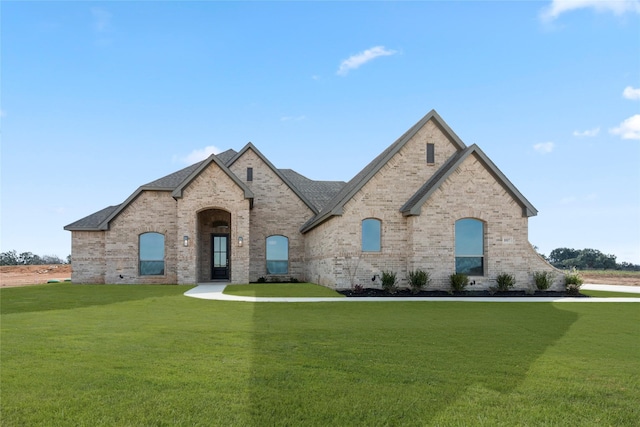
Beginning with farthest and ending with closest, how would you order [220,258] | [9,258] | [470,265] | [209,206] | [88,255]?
[9,258] < [220,258] < [88,255] < [209,206] < [470,265]

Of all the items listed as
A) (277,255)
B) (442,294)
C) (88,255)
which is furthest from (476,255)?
(88,255)

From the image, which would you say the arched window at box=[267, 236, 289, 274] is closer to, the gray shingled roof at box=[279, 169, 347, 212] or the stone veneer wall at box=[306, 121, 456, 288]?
the gray shingled roof at box=[279, 169, 347, 212]

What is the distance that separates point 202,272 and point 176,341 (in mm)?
20770

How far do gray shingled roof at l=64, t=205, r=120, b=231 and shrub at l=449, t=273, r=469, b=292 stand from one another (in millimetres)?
18738

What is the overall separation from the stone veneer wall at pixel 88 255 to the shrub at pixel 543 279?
22513 millimetres

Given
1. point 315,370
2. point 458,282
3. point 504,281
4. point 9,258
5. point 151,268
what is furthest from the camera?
point 9,258

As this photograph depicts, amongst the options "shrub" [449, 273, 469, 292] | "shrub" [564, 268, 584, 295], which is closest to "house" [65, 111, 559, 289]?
A: "shrub" [449, 273, 469, 292]

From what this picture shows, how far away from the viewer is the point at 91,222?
2766 centimetres

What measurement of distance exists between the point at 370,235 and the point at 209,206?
8905 mm

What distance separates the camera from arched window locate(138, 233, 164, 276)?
26.9 metres

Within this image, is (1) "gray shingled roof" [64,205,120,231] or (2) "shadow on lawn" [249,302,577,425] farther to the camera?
(1) "gray shingled roof" [64,205,120,231]

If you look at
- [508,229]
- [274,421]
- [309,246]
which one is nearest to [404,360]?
[274,421]

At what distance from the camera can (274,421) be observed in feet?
16.2

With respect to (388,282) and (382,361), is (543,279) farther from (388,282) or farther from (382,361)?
(382,361)
